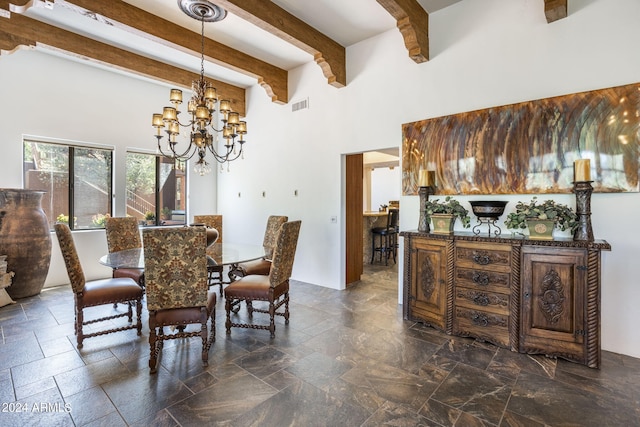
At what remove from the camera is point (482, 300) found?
2934 mm

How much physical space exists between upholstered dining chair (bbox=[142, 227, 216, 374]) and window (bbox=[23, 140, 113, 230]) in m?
3.65

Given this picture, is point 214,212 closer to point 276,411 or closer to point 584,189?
point 276,411

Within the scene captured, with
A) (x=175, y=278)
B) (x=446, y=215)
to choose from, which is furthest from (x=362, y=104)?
(x=175, y=278)

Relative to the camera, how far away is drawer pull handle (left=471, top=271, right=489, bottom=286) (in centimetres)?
292

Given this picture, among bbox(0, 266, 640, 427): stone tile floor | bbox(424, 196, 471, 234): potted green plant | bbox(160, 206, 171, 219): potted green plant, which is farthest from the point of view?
bbox(160, 206, 171, 219): potted green plant

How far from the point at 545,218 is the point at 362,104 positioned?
107 inches

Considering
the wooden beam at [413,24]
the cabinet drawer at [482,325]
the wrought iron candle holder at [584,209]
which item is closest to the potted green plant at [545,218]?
the wrought iron candle holder at [584,209]

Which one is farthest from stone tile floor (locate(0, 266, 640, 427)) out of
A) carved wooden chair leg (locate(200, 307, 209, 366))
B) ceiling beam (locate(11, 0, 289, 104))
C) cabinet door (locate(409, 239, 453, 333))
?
ceiling beam (locate(11, 0, 289, 104))

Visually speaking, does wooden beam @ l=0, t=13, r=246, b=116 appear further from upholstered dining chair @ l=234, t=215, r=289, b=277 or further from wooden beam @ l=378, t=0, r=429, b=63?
wooden beam @ l=378, t=0, r=429, b=63

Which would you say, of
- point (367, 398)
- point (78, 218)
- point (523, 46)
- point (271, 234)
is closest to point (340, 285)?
point (271, 234)

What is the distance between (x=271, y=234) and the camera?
4461 mm

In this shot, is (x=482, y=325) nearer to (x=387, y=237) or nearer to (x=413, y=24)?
(x=413, y=24)

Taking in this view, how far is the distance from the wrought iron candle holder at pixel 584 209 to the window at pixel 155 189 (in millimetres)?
6244

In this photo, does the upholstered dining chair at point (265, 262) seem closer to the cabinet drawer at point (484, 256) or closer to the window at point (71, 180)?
the cabinet drawer at point (484, 256)
